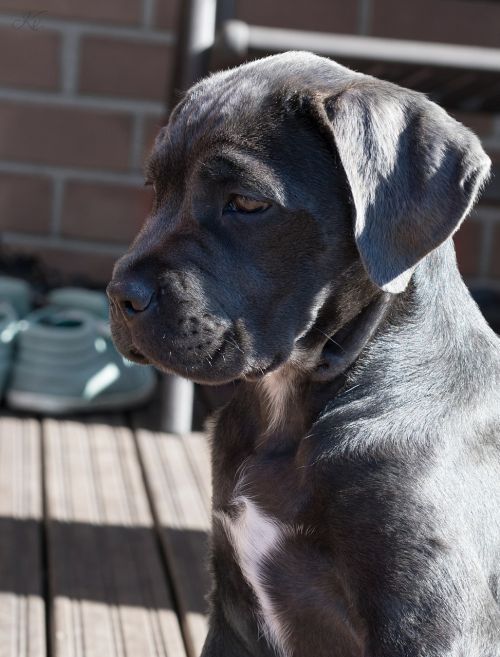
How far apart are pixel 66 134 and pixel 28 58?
0.97 feet

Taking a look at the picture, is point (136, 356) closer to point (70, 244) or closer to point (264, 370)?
point (264, 370)

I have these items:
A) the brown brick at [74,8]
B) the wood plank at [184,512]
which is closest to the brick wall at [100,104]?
the brown brick at [74,8]

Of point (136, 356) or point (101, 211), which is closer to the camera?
point (136, 356)

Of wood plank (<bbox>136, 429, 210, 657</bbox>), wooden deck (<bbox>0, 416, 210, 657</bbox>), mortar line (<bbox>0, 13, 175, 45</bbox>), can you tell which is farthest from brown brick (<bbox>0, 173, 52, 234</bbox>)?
wood plank (<bbox>136, 429, 210, 657</bbox>)

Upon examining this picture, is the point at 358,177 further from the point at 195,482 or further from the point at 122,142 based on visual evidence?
the point at 122,142

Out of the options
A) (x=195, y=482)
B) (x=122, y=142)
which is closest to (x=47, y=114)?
(x=122, y=142)

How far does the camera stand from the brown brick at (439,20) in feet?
13.8

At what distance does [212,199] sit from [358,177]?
23cm

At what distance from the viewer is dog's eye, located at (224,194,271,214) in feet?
5.65

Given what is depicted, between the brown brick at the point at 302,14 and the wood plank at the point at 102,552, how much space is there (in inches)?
65.9

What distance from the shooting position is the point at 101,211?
428 cm

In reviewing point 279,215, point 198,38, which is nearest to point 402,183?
point 279,215

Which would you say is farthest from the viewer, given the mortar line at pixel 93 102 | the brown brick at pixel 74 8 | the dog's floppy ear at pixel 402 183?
the mortar line at pixel 93 102

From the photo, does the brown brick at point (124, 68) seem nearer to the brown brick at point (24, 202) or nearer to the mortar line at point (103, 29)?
the mortar line at point (103, 29)
